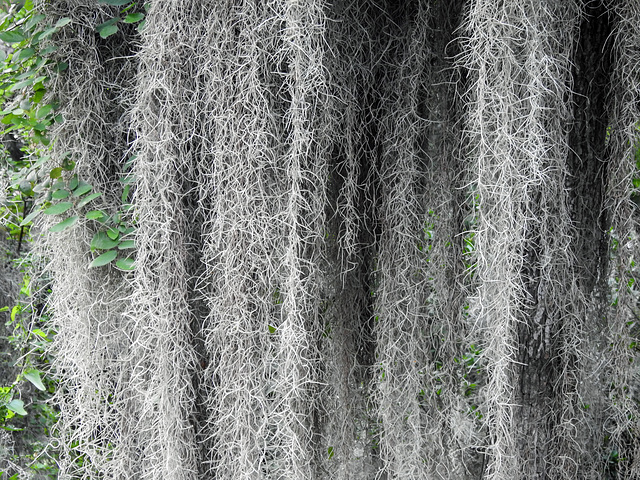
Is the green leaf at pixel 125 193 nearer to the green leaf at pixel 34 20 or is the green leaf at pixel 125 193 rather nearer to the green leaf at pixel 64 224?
the green leaf at pixel 64 224

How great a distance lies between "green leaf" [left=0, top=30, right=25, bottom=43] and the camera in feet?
3.83

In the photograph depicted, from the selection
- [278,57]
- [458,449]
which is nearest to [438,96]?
[278,57]

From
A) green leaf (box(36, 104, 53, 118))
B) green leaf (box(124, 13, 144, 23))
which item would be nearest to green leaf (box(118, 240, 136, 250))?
green leaf (box(36, 104, 53, 118))

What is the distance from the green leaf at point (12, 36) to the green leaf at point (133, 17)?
26 centimetres

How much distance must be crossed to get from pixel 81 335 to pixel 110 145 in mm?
405

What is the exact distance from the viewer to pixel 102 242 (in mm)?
1115

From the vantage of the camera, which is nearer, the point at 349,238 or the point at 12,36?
the point at 349,238

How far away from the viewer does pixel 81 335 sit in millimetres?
1145

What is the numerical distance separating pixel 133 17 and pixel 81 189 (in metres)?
0.36

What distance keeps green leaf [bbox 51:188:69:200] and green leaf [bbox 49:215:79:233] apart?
5 cm

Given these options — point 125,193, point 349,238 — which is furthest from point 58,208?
point 349,238

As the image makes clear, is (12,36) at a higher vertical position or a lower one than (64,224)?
higher

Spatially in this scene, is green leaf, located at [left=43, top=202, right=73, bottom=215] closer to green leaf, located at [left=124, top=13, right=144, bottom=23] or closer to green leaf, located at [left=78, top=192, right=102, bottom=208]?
green leaf, located at [left=78, top=192, right=102, bottom=208]

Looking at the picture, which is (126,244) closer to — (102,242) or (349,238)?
(102,242)
